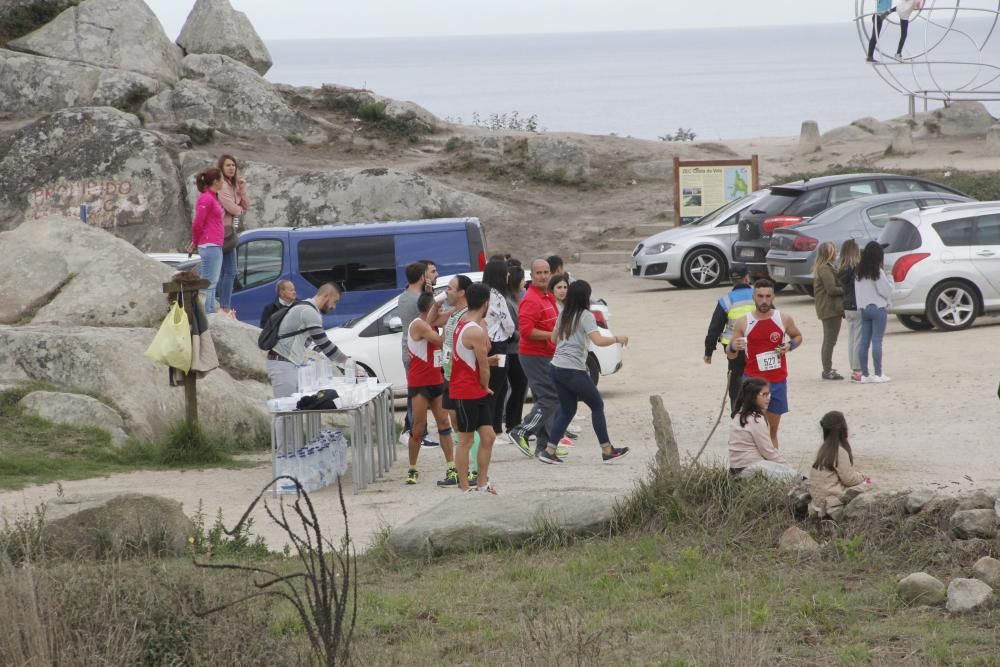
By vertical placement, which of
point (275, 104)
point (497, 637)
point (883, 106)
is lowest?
point (497, 637)

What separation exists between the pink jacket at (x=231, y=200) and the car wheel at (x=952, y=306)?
9126 millimetres

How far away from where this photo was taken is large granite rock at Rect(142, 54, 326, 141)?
1163 inches

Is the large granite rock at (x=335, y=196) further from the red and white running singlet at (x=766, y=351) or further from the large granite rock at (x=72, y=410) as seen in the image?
the red and white running singlet at (x=766, y=351)

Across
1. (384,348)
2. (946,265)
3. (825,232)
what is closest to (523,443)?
(384,348)

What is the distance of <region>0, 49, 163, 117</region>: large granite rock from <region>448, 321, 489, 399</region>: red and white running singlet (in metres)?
21.1

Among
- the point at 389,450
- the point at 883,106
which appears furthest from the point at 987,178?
the point at 883,106

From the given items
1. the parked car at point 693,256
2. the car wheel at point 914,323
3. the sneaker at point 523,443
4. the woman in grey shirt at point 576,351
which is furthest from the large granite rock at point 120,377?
the parked car at point 693,256

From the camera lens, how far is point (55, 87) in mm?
29109

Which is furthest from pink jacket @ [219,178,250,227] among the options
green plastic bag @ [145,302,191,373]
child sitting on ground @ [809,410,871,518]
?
child sitting on ground @ [809,410,871,518]

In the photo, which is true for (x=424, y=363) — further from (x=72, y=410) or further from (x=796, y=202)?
(x=796, y=202)

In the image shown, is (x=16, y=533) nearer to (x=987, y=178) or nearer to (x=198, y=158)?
(x=198, y=158)

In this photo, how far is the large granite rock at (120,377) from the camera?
13148 millimetres

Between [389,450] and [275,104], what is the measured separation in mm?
20038

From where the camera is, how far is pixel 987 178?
27.2m
